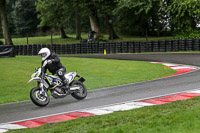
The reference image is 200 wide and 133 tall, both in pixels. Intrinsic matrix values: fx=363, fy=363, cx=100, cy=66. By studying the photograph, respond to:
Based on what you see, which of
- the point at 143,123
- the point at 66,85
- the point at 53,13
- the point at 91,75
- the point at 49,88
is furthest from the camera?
the point at 53,13

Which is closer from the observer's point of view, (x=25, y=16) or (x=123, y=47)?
(x=123, y=47)

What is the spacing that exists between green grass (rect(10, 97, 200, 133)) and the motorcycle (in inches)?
115

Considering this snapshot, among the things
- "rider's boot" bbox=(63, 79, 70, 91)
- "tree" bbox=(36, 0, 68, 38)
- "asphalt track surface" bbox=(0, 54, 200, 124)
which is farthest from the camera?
"tree" bbox=(36, 0, 68, 38)

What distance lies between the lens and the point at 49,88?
34.4 ft

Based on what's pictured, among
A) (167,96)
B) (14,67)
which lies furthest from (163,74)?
(14,67)

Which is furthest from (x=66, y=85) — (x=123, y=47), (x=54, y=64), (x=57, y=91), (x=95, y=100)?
(x=123, y=47)

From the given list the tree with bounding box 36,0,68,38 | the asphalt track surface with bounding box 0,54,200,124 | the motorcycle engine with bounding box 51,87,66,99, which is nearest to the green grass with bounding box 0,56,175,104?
the asphalt track surface with bounding box 0,54,200,124

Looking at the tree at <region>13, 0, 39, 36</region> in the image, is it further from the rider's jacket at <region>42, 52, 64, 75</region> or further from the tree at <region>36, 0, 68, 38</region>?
the rider's jacket at <region>42, 52, 64, 75</region>

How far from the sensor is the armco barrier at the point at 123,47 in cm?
2972

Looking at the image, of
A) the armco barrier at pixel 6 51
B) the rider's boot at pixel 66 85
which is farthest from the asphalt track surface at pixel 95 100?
the armco barrier at pixel 6 51

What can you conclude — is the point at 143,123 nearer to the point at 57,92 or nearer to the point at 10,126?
the point at 10,126

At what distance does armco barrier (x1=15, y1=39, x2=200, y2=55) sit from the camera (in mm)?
29719

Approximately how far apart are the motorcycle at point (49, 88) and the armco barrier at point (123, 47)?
19881 millimetres

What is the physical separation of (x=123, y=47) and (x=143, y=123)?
86.5ft
